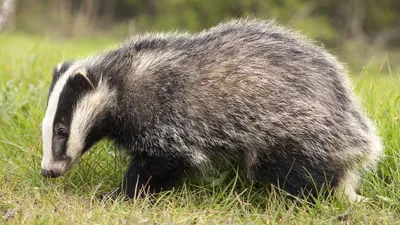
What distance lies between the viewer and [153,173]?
405 centimetres

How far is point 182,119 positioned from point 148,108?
0.24 m

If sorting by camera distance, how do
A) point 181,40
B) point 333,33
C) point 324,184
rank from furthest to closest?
point 333,33 < point 181,40 < point 324,184

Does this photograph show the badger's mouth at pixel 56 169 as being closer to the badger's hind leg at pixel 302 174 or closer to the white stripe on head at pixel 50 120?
the white stripe on head at pixel 50 120

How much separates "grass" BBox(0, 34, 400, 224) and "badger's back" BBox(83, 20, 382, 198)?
189 millimetres

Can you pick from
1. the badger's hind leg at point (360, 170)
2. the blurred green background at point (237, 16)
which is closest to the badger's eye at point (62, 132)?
the badger's hind leg at point (360, 170)

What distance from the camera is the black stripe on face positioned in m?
3.91

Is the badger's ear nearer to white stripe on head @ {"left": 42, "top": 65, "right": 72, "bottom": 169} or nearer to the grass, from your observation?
white stripe on head @ {"left": 42, "top": 65, "right": 72, "bottom": 169}

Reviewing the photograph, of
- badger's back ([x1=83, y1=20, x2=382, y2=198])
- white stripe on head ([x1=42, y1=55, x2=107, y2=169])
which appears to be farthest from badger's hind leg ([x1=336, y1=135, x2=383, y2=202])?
white stripe on head ([x1=42, y1=55, x2=107, y2=169])

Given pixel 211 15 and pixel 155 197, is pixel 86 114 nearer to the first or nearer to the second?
pixel 155 197

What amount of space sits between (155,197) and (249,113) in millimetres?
863

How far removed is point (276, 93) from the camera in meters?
4.02

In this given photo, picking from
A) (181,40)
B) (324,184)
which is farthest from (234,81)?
(324,184)

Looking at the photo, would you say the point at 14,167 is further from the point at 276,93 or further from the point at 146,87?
the point at 276,93

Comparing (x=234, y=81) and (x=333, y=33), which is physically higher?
(x=234, y=81)
